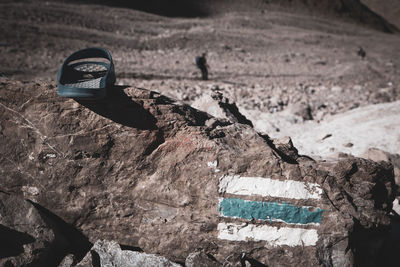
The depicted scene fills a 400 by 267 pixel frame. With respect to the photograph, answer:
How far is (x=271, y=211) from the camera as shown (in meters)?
2.47

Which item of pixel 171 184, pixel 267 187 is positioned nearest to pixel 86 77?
pixel 171 184

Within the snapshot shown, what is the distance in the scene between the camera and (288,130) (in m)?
5.97

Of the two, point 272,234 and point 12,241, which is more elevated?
point 272,234

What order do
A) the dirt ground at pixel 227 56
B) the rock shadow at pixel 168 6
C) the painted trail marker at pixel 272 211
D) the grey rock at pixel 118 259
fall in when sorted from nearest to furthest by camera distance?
the grey rock at pixel 118 259
the painted trail marker at pixel 272 211
the dirt ground at pixel 227 56
the rock shadow at pixel 168 6

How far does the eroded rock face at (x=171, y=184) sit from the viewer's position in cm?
248

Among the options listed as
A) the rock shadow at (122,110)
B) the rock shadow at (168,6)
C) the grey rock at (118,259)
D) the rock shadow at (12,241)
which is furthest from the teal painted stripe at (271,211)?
the rock shadow at (168,6)

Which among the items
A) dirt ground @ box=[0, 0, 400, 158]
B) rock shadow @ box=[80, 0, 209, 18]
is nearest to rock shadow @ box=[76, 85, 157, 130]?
dirt ground @ box=[0, 0, 400, 158]

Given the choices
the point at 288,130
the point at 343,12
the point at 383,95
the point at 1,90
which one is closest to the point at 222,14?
the point at 343,12

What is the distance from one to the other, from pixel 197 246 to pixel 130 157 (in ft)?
3.19

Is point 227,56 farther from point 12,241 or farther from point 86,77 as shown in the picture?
point 12,241

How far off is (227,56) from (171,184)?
1056 centimetres

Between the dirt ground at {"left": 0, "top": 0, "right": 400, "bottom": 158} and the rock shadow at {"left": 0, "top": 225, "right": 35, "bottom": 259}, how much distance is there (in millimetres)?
3828

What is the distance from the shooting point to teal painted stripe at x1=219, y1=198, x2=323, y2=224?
8.09 ft

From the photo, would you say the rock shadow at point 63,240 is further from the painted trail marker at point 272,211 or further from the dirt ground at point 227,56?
the dirt ground at point 227,56
